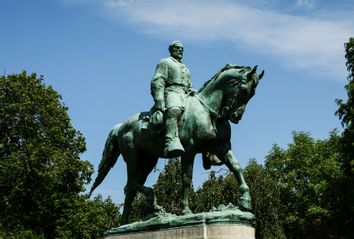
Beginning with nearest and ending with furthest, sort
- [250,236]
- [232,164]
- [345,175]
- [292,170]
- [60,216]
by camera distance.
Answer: [250,236]
[232,164]
[345,175]
[60,216]
[292,170]

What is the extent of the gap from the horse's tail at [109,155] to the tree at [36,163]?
1619 centimetres

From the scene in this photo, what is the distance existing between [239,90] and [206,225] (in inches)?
97.4

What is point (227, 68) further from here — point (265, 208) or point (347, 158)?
point (265, 208)

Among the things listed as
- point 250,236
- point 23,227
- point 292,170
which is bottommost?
point 250,236

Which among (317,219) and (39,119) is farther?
(317,219)

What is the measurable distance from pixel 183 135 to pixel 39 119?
2154 centimetres

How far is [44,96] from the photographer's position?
33.4m

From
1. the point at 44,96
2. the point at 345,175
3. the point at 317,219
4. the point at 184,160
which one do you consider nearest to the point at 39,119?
→ the point at 44,96

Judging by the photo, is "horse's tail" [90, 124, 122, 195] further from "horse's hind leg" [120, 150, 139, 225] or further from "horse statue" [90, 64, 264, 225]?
"horse statue" [90, 64, 264, 225]

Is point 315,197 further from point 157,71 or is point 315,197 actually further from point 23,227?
point 157,71

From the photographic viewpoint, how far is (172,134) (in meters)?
12.3

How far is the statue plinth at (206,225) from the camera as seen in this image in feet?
37.1

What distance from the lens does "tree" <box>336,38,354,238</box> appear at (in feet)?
88.6

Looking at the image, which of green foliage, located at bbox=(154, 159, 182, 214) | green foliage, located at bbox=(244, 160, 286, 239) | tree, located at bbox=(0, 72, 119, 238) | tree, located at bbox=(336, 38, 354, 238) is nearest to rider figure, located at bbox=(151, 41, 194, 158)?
tree, located at bbox=(336, 38, 354, 238)
